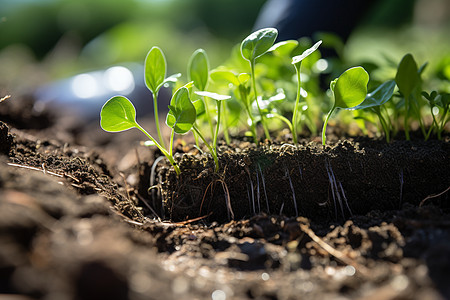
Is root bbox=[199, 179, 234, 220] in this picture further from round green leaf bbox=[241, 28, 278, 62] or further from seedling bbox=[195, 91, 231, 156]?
round green leaf bbox=[241, 28, 278, 62]

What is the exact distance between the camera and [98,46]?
449 cm

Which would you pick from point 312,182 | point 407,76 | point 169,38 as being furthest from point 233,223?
point 169,38

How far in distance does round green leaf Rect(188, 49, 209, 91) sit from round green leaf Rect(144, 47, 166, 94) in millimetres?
103

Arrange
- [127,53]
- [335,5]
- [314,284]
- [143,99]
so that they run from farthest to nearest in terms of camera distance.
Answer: [127,53] → [143,99] → [335,5] → [314,284]

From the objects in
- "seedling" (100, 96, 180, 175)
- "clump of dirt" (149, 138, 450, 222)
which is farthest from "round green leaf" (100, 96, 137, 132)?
"clump of dirt" (149, 138, 450, 222)

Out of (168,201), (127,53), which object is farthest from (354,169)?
(127,53)

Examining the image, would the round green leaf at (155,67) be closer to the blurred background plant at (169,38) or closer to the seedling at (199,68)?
the seedling at (199,68)

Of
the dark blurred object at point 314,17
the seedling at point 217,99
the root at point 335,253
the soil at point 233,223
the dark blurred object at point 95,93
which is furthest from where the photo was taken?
the dark blurred object at point 95,93

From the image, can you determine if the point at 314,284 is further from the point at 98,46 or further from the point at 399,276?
the point at 98,46

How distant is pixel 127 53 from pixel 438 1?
13.2 feet

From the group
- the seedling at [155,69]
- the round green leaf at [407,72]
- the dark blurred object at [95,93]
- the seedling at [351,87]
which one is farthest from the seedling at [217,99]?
the dark blurred object at [95,93]

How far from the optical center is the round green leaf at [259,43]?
0.95 m

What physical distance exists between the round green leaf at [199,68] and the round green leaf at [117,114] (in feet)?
0.78

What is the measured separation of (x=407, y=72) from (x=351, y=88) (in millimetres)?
242
